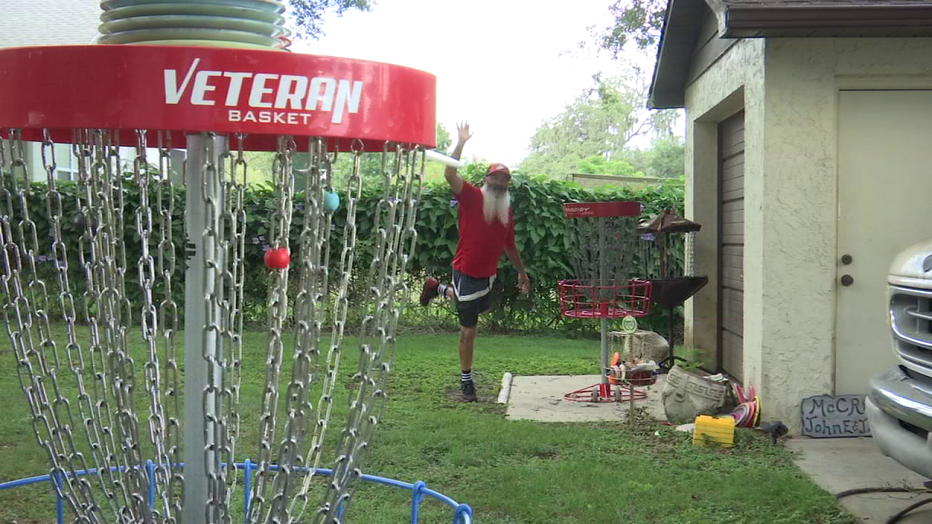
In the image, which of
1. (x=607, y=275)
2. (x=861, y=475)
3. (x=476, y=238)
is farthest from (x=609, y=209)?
(x=861, y=475)

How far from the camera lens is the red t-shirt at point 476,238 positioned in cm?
728

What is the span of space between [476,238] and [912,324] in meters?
3.72

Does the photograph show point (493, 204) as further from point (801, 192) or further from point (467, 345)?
point (801, 192)

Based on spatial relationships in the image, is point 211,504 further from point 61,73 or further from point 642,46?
point 642,46

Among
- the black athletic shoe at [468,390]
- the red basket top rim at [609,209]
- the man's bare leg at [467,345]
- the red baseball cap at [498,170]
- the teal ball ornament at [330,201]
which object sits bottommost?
the black athletic shoe at [468,390]

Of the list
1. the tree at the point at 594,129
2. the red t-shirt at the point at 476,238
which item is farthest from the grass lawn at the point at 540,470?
the tree at the point at 594,129

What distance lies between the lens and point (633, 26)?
20375 mm

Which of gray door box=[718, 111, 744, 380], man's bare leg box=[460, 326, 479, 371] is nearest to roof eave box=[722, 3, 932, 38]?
gray door box=[718, 111, 744, 380]

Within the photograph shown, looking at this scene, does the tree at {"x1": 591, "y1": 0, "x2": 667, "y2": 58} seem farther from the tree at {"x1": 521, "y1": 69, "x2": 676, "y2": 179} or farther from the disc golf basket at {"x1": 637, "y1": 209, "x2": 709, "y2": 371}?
the tree at {"x1": 521, "y1": 69, "x2": 676, "y2": 179}

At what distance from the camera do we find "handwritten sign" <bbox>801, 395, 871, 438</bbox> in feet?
19.3

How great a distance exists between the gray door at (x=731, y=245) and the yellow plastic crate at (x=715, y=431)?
1.85m

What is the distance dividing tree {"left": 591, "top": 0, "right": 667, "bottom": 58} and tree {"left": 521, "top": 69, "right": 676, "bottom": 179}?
33654 mm

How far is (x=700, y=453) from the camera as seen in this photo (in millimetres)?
5547

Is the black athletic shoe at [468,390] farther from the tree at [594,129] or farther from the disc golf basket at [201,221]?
the tree at [594,129]
